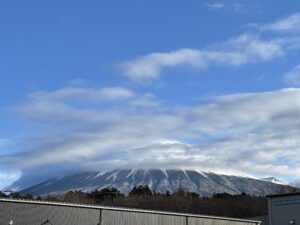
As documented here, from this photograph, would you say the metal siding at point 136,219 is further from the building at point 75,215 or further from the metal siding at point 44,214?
the metal siding at point 44,214

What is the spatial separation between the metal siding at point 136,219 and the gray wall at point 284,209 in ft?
74.8

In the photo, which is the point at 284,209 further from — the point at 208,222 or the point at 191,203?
the point at 191,203

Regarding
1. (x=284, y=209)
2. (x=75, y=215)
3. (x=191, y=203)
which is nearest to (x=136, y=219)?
(x=75, y=215)

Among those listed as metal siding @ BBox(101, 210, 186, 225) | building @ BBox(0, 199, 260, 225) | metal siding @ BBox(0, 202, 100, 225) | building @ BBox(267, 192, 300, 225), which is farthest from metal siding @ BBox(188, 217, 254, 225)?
building @ BBox(267, 192, 300, 225)

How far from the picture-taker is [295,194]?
73.1 meters

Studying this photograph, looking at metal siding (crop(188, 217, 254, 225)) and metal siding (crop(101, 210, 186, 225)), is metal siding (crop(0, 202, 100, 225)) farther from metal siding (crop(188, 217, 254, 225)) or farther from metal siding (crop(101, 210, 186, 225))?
metal siding (crop(188, 217, 254, 225))

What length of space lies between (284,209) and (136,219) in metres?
29.7

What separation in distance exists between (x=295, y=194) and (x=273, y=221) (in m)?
5.25

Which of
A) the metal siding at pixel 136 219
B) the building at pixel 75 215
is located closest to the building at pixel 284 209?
the building at pixel 75 215

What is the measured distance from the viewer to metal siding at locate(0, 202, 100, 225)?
43.8 meters

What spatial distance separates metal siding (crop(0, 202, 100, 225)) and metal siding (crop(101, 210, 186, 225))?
126 centimetres

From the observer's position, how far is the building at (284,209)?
7288 cm

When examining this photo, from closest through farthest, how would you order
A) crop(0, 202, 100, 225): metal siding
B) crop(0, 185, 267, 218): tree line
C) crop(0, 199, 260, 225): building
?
crop(0, 202, 100, 225): metal siding → crop(0, 199, 260, 225): building → crop(0, 185, 267, 218): tree line

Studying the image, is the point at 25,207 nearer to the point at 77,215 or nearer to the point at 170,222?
the point at 77,215
